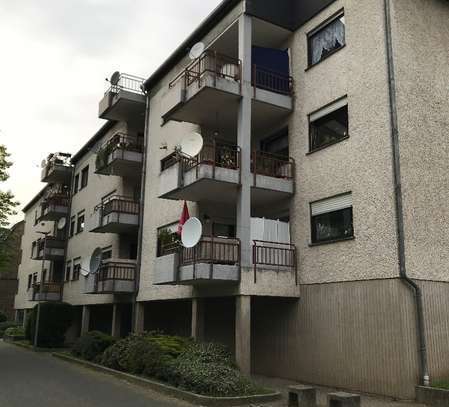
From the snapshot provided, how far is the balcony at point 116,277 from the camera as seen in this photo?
2227cm

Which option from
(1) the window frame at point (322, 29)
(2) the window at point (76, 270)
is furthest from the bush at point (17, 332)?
(1) the window frame at point (322, 29)

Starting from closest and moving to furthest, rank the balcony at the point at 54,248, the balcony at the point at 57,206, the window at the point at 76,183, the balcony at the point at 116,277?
the balcony at the point at 116,277 → the balcony at the point at 54,248 → the window at the point at 76,183 → the balcony at the point at 57,206

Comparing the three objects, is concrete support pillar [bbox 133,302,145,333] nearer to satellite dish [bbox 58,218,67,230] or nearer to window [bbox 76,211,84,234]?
window [bbox 76,211,84,234]

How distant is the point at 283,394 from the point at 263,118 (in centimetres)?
935

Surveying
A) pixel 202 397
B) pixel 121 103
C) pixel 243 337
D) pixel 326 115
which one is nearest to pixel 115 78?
pixel 121 103

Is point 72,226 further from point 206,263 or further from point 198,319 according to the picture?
point 206,263

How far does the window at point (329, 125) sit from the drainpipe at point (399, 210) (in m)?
1.76

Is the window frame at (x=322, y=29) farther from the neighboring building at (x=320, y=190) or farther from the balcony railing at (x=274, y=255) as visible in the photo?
the balcony railing at (x=274, y=255)

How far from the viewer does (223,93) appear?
16516mm

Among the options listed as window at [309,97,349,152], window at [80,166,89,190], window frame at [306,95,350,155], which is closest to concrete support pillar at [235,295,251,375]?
window frame at [306,95,350,155]

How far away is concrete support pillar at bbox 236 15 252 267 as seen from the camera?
15.5 m

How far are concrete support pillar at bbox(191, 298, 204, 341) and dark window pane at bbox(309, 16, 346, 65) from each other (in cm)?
883

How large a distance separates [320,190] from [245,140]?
2.84 meters

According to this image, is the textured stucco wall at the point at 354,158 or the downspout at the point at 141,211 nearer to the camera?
the textured stucco wall at the point at 354,158
